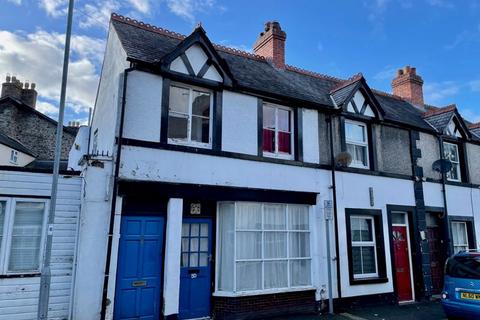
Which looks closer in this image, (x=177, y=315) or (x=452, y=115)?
(x=177, y=315)

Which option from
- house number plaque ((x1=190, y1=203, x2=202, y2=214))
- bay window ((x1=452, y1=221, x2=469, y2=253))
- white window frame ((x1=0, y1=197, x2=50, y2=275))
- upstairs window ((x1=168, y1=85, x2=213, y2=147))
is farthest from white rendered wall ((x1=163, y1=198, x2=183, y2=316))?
bay window ((x1=452, y1=221, x2=469, y2=253))

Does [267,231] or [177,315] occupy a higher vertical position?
[267,231]

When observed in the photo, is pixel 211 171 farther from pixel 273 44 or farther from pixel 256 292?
pixel 273 44

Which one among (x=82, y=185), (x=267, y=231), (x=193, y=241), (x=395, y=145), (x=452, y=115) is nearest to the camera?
(x=82, y=185)

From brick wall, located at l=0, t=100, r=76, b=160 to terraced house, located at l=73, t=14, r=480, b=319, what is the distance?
13982mm

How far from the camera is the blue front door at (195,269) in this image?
27.5ft

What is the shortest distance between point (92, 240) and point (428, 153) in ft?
39.8

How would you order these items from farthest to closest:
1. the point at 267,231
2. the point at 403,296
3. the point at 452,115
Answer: the point at 452,115, the point at 403,296, the point at 267,231

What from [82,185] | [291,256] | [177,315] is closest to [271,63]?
[291,256]

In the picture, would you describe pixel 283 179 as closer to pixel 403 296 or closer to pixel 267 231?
pixel 267 231

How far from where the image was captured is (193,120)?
9250 mm

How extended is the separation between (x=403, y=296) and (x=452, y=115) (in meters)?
7.64

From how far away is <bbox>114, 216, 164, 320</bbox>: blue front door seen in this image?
766 cm

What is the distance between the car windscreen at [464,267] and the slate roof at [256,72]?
5.49 m
